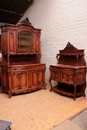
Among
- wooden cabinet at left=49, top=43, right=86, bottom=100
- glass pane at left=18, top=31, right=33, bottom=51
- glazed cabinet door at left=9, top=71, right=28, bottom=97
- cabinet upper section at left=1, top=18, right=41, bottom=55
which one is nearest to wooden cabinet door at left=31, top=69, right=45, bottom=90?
glazed cabinet door at left=9, top=71, right=28, bottom=97

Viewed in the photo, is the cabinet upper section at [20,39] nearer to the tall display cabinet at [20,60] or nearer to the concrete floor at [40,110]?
the tall display cabinet at [20,60]

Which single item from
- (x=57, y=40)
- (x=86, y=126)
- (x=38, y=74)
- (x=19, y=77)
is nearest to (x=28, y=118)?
(x=86, y=126)

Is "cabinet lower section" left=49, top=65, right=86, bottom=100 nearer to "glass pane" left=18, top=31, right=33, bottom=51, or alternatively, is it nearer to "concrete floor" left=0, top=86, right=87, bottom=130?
"concrete floor" left=0, top=86, right=87, bottom=130

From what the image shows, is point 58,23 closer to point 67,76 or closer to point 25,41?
Result: point 25,41

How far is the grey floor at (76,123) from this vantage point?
2096mm

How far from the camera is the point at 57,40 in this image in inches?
161

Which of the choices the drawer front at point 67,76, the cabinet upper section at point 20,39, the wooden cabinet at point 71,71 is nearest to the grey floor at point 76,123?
the wooden cabinet at point 71,71

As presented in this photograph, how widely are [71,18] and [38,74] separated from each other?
74.1 inches

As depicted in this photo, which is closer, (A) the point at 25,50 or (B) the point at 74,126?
(B) the point at 74,126

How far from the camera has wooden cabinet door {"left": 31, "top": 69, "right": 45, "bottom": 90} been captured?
12.1ft

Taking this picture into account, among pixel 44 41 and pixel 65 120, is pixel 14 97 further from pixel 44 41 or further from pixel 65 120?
pixel 44 41

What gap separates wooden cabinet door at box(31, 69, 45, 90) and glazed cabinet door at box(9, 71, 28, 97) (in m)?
0.24

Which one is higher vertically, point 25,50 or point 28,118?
point 25,50

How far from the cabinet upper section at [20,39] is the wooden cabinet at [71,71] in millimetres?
885
